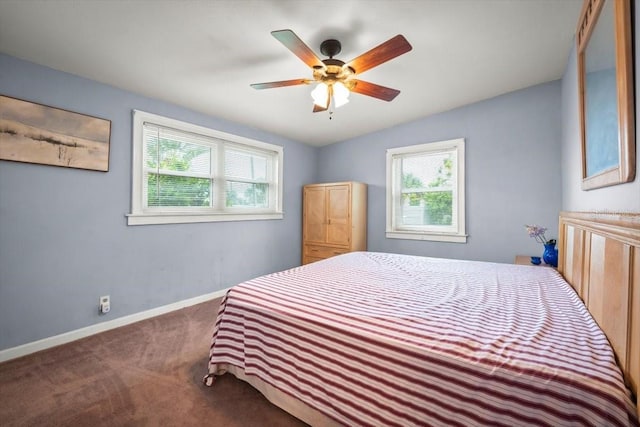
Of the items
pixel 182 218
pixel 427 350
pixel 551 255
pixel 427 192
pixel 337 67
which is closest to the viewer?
pixel 427 350

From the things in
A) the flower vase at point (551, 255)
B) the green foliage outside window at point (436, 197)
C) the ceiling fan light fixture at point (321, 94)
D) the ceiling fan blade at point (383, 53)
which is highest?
the ceiling fan blade at point (383, 53)

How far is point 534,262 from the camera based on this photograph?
2.60 m

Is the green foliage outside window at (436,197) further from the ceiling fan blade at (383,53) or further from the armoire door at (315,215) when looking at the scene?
the ceiling fan blade at (383,53)

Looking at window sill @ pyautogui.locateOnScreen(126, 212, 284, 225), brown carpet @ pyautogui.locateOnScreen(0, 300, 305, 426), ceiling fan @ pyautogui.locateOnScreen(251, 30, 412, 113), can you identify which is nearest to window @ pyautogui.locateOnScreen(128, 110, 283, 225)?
window sill @ pyautogui.locateOnScreen(126, 212, 284, 225)

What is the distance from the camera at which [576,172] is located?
2.23 m

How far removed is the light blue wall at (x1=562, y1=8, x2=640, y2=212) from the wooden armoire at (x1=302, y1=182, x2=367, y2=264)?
93.6 inches

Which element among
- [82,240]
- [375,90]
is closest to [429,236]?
[375,90]

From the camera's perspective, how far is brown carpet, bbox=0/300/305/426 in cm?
147

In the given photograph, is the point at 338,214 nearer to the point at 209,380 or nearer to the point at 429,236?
the point at 429,236

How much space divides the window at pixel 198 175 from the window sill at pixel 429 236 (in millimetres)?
1822

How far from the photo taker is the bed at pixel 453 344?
841 mm

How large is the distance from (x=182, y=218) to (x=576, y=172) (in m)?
3.85

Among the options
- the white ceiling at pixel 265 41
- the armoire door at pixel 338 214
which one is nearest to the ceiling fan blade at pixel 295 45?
the white ceiling at pixel 265 41

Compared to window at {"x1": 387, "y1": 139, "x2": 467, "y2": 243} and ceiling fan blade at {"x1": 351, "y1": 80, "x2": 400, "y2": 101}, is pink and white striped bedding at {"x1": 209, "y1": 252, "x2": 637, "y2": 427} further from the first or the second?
window at {"x1": 387, "y1": 139, "x2": 467, "y2": 243}
